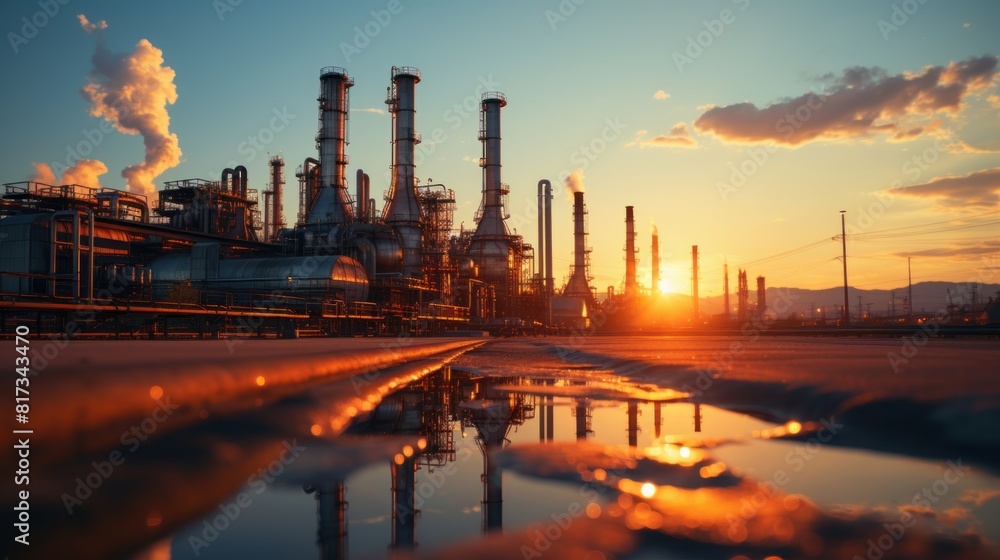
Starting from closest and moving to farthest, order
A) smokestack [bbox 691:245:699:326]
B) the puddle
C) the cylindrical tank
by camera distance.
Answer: the puddle
the cylindrical tank
smokestack [bbox 691:245:699:326]

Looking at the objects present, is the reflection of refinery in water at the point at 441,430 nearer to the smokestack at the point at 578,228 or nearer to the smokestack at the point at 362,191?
the smokestack at the point at 362,191

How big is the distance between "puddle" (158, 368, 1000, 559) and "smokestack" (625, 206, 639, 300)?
250ft

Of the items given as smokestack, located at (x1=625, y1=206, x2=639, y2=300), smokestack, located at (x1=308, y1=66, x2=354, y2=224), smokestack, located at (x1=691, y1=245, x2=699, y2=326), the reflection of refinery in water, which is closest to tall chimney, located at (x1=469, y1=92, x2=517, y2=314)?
smokestack, located at (x1=308, y1=66, x2=354, y2=224)

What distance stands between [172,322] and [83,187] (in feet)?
51.3

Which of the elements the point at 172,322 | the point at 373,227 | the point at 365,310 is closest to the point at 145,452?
the point at 172,322

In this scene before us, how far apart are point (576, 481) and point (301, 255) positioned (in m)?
44.2

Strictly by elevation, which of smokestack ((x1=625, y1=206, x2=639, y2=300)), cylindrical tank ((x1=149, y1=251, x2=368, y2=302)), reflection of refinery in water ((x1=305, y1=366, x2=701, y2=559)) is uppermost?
smokestack ((x1=625, y1=206, x2=639, y2=300))

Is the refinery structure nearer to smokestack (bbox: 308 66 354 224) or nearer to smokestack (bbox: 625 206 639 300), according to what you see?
smokestack (bbox: 308 66 354 224)

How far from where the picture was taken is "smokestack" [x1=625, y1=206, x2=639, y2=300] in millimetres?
79188

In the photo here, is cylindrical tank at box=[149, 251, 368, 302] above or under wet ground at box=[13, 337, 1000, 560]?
above

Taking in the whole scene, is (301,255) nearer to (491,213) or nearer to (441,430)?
(491,213)

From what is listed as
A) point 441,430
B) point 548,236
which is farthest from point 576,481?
point 548,236

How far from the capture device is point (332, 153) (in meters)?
45.4

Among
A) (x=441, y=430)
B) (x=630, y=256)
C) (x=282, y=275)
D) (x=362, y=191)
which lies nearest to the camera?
(x=441, y=430)
